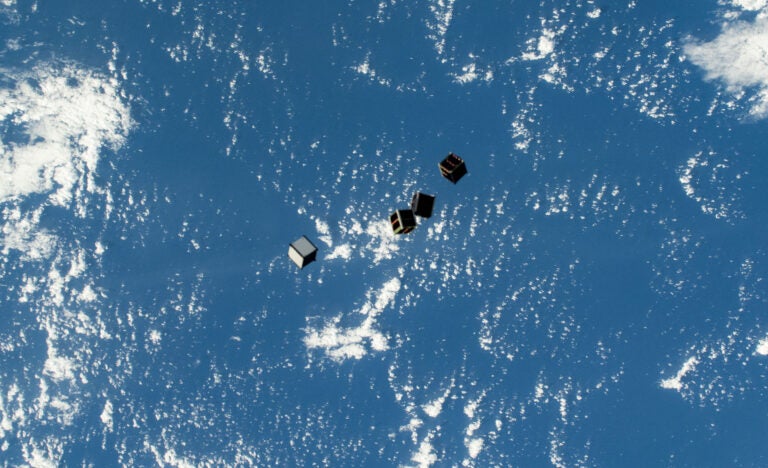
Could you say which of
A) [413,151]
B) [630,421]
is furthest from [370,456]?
[413,151]

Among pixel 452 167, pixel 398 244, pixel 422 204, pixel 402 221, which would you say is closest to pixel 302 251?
pixel 398 244

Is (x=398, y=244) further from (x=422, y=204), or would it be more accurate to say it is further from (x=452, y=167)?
(x=452, y=167)

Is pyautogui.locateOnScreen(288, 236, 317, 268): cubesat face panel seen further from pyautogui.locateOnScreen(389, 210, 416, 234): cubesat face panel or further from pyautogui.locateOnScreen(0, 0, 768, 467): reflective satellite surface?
pyautogui.locateOnScreen(389, 210, 416, 234): cubesat face panel

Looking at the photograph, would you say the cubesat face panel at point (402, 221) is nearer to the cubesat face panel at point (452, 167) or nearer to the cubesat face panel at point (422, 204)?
the cubesat face panel at point (422, 204)

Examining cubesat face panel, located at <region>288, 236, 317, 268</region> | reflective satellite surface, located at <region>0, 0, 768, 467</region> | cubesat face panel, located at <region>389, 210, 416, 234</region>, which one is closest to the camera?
cubesat face panel, located at <region>389, 210, 416, 234</region>

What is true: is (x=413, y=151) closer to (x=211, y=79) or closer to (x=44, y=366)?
(x=211, y=79)

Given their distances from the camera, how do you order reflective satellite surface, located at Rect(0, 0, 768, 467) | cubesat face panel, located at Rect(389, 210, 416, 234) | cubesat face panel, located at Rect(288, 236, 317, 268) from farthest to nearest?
reflective satellite surface, located at Rect(0, 0, 768, 467) → cubesat face panel, located at Rect(288, 236, 317, 268) → cubesat face panel, located at Rect(389, 210, 416, 234)

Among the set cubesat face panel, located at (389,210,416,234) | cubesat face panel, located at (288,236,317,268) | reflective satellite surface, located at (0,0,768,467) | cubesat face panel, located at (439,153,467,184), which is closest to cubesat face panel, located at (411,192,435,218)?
Answer: cubesat face panel, located at (389,210,416,234)
